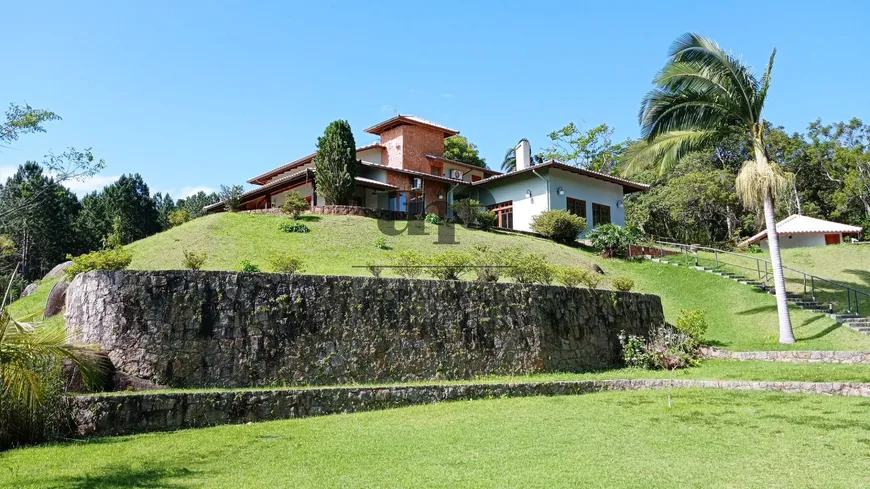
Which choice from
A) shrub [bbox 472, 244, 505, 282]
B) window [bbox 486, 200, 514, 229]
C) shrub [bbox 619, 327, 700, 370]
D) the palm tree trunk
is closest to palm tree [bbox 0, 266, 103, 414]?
shrub [bbox 472, 244, 505, 282]

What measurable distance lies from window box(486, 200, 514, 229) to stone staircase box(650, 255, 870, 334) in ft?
31.3

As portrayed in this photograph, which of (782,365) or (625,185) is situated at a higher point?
(625,185)

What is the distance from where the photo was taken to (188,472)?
24.1 feet

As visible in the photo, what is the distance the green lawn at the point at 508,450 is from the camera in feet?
A: 21.8

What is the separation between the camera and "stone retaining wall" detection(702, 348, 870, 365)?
15453mm

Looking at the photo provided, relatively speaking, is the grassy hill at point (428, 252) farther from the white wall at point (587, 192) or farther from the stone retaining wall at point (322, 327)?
the stone retaining wall at point (322, 327)

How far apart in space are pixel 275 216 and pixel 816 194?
4070 centimetres

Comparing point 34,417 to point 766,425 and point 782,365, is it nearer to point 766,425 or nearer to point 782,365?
point 766,425

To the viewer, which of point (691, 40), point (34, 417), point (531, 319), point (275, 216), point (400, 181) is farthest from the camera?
point (400, 181)

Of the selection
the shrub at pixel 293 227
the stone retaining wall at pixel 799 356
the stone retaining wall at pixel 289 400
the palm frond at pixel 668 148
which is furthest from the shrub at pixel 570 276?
the shrub at pixel 293 227

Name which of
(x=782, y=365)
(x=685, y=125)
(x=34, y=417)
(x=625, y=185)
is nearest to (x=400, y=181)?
(x=625, y=185)

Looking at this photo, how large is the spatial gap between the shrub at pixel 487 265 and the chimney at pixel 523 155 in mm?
19535

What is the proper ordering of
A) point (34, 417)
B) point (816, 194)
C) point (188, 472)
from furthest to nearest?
point (816, 194) → point (34, 417) → point (188, 472)

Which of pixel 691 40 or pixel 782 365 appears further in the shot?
pixel 691 40
